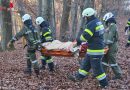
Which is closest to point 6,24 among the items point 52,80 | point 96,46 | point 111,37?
point 52,80

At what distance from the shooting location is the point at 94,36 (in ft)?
32.0

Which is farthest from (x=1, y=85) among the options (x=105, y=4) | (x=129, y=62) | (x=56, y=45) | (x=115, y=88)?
(x=105, y=4)

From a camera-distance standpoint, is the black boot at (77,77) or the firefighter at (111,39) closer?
the black boot at (77,77)

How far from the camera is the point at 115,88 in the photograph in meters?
10.0

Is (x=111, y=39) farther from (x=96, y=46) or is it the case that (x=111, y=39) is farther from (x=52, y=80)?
(x=52, y=80)

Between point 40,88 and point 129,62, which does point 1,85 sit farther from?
point 129,62

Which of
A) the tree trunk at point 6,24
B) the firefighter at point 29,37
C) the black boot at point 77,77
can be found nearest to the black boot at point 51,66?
the firefighter at point 29,37

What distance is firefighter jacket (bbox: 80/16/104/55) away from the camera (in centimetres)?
952

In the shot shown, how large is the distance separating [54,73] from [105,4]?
554 inches

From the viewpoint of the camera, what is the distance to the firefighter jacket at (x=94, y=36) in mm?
9516

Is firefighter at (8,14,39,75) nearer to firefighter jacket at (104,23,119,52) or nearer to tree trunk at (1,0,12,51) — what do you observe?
firefighter jacket at (104,23,119,52)

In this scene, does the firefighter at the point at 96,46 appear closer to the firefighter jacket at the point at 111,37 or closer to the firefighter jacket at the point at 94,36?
the firefighter jacket at the point at 94,36

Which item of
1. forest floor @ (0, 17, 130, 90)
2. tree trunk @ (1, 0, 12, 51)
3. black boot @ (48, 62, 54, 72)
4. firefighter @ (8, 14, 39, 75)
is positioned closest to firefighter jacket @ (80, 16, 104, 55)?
forest floor @ (0, 17, 130, 90)

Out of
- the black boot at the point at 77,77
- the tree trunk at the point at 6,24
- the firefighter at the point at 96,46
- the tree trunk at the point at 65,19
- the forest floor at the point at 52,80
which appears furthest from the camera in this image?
the tree trunk at the point at 65,19
